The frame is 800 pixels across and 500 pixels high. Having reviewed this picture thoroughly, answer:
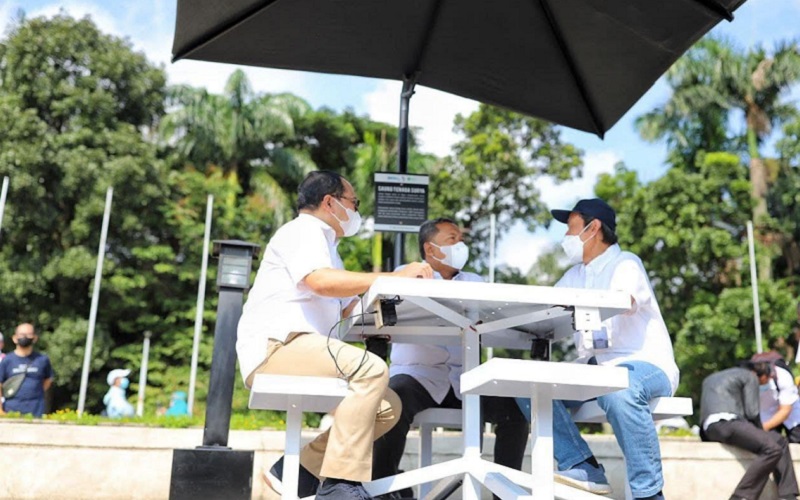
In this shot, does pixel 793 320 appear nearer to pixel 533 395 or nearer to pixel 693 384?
pixel 693 384

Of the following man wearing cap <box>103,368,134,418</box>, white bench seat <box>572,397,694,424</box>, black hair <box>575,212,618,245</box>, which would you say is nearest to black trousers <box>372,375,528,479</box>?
white bench seat <box>572,397,694,424</box>

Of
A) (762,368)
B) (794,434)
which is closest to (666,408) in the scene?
(762,368)

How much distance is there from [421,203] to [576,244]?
209 cm

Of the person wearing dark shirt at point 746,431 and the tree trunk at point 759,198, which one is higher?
the tree trunk at point 759,198

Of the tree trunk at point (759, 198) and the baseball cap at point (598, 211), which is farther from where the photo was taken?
the tree trunk at point (759, 198)

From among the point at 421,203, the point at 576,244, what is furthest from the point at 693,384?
the point at 576,244

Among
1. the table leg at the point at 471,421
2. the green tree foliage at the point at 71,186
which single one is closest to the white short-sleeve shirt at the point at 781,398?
the table leg at the point at 471,421

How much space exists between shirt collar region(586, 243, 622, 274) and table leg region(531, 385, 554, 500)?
3.14ft

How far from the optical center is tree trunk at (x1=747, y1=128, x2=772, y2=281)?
24.1 metres

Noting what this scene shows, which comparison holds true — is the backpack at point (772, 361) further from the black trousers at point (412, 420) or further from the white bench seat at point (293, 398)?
the white bench seat at point (293, 398)

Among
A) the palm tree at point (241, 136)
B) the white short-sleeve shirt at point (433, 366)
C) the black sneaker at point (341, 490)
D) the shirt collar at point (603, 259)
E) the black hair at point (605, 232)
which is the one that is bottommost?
the black sneaker at point (341, 490)

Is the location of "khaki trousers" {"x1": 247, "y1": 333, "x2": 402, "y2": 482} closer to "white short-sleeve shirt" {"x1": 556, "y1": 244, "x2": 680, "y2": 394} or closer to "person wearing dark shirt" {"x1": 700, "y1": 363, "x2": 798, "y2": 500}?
"white short-sleeve shirt" {"x1": 556, "y1": 244, "x2": 680, "y2": 394}

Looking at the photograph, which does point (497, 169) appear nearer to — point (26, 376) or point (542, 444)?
point (26, 376)

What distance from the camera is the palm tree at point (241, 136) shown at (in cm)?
2834
